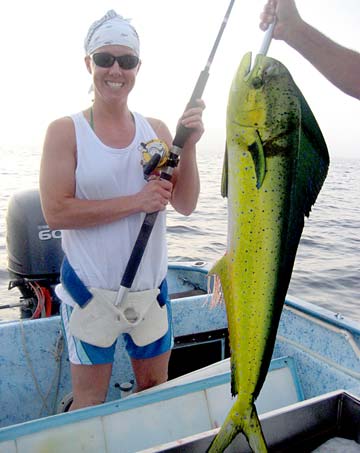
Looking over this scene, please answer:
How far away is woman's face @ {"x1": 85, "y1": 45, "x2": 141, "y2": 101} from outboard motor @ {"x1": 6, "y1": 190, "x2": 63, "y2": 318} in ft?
6.93

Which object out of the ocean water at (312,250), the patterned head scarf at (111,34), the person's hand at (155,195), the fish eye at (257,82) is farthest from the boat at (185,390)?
the ocean water at (312,250)

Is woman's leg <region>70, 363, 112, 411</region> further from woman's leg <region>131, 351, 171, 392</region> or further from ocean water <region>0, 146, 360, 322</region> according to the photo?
ocean water <region>0, 146, 360, 322</region>

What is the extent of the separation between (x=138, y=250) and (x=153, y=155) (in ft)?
1.70

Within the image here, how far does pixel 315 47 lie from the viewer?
7.06ft

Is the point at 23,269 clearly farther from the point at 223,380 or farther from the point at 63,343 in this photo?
the point at 223,380

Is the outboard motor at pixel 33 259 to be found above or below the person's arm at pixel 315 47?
below

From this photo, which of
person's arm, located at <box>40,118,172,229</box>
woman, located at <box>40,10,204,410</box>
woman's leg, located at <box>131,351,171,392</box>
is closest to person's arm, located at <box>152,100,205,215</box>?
woman, located at <box>40,10,204,410</box>

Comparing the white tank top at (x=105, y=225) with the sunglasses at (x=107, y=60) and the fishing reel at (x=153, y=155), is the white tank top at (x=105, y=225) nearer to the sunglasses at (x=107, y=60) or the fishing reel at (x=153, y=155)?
the fishing reel at (x=153, y=155)

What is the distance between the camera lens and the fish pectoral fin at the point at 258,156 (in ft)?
4.92

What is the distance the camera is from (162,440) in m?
2.87

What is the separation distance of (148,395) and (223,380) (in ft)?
1.93

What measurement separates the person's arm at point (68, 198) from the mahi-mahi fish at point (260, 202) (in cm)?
98

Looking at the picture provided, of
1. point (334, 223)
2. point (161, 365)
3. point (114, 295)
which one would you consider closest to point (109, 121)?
point (114, 295)

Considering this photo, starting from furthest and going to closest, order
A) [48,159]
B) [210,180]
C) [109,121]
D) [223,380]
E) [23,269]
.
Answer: [210,180] → [23,269] → [223,380] → [109,121] → [48,159]
